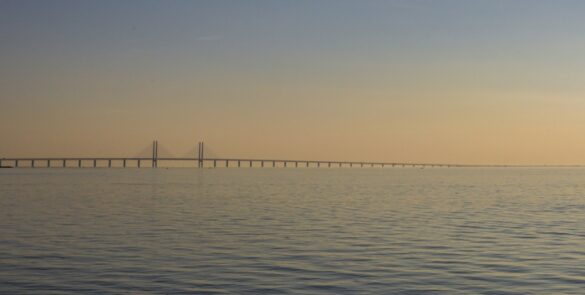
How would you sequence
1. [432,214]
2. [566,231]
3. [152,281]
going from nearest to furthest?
[152,281] → [566,231] → [432,214]

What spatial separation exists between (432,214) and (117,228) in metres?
20.8

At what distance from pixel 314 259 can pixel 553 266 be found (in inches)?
311

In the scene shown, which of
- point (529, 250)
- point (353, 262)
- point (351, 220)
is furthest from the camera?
point (351, 220)

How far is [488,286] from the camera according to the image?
19625 millimetres

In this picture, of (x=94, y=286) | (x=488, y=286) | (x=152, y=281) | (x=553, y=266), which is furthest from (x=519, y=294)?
(x=94, y=286)

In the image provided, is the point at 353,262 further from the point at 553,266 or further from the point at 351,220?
the point at 351,220

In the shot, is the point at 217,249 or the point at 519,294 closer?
the point at 519,294

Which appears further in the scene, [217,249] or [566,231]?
[566,231]

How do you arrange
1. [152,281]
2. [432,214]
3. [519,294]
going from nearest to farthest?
[519,294] < [152,281] < [432,214]

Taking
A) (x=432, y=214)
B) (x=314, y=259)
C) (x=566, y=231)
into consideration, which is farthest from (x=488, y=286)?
(x=432, y=214)

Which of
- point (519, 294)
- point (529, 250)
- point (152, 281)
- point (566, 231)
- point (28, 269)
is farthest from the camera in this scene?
point (566, 231)

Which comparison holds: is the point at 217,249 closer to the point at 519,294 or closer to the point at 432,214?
the point at 519,294

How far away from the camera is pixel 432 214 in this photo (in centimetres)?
4625

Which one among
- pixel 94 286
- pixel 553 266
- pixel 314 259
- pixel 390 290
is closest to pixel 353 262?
pixel 314 259
